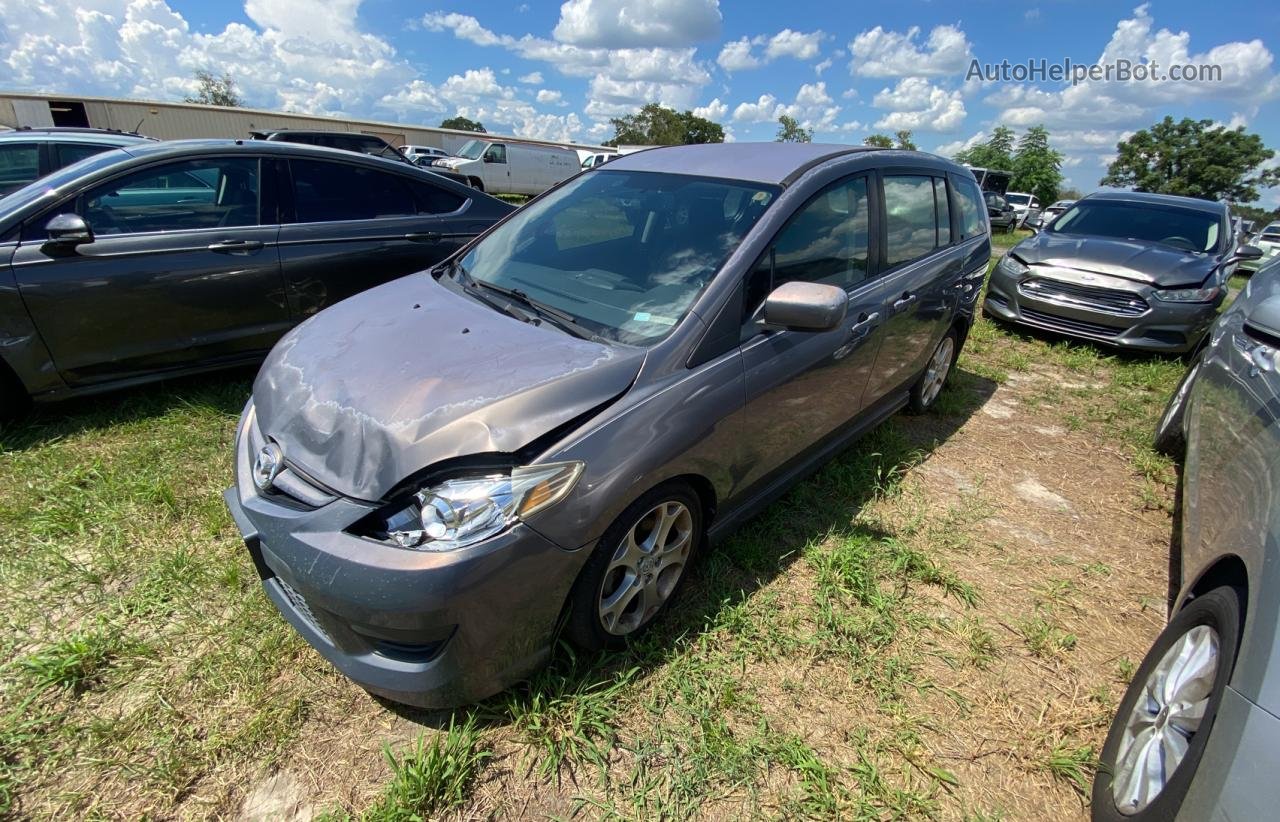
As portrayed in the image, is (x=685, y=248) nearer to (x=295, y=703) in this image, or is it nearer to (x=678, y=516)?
(x=678, y=516)

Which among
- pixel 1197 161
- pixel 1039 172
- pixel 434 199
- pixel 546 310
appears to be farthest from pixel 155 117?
pixel 1197 161

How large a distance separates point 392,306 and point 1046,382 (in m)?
5.25

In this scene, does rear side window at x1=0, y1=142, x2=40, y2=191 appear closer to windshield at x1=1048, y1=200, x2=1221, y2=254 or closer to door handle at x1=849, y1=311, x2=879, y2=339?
door handle at x1=849, y1=311, x2=879, y2=339

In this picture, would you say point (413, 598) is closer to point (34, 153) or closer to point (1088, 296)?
point (1088, 296)

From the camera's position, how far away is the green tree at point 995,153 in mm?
41750

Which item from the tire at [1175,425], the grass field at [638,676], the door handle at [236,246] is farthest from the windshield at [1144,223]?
the door handle at [236,246]

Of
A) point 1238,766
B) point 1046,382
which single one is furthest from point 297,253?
point 1046,382

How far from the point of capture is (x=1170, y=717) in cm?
161

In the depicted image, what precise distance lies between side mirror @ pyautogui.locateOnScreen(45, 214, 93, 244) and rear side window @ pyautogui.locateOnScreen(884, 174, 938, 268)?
161 inches

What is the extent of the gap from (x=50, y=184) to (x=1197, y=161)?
58638 mm

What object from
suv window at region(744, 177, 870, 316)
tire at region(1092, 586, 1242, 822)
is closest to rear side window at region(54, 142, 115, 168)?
suv window at region(744, 177, 870, 316)

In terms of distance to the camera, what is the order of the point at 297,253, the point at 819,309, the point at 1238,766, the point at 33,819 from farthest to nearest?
the point at 297,253 < the point at 819,309 < the point at 33,819 < the point at 1238,766

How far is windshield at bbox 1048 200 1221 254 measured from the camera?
621cm

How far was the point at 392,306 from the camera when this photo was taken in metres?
2.44
